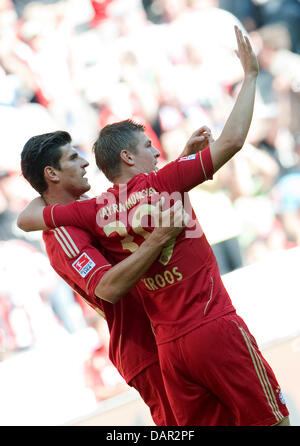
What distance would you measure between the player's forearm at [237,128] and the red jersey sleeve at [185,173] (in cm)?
3

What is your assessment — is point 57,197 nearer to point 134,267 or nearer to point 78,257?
point 78,257

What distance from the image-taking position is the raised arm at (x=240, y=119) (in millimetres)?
1851

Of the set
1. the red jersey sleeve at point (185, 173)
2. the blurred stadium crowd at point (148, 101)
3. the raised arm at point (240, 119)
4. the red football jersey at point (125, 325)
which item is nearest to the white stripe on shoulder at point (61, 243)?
the red football jersey at point (125, 325)

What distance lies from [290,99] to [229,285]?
1.30 metres

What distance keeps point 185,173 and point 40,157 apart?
2.12 feet

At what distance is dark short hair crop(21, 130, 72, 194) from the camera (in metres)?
2.35

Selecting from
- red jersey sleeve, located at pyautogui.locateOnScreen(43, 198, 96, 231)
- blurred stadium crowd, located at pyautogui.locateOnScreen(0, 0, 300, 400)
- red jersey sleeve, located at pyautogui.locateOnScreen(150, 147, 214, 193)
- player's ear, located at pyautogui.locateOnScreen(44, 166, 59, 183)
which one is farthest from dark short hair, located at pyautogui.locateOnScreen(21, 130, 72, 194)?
blurred stadium crowd, located at pyautogui.locateOnScreen(0, 0, 300, 400)

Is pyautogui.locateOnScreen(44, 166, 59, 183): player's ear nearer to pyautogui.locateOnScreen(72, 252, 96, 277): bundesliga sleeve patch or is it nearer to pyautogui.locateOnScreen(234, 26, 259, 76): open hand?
pyautogui.locateOnScreen(72, 252, 96, 277): bundesliga sleeve patch

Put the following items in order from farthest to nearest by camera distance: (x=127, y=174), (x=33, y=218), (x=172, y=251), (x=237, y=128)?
(x=33, y=218) → (x=127, y=174) → (x=172, y=251) → (x=237, y=128)

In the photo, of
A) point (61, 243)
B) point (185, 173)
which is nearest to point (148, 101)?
point (61, 243)

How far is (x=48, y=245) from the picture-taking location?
227 cm

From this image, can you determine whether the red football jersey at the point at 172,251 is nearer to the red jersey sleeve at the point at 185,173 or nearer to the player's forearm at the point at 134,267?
the red jersey sleeve at the point at 185,173

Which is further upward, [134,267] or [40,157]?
[40,157]

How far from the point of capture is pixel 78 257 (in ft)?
6.89
